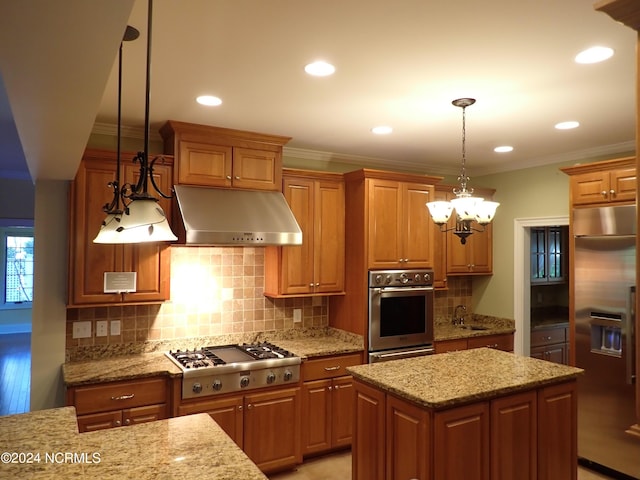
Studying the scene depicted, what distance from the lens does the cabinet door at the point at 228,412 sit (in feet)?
10.8

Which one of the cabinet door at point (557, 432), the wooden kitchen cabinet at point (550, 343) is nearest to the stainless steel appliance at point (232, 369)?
the cabinet door at point (557, 432)

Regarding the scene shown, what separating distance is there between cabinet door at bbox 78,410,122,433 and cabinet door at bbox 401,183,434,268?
270 cm

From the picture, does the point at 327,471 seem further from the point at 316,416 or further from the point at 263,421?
the point at 263,421

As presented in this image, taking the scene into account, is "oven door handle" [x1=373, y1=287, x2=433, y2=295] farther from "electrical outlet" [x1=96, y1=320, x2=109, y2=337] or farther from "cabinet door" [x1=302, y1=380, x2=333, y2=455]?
"electrical outlet" [x1=96, y1=320, x2=109, y2=337]

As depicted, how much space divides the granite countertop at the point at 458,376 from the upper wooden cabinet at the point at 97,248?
68.2 inches

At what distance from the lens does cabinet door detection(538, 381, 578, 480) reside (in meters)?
2.76

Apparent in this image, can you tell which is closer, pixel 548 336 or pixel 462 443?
pixel 462 443

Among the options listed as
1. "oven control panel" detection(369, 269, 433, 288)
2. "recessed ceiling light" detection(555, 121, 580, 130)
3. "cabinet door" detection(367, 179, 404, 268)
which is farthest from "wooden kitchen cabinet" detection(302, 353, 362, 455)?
"recessed ceiling light" detection(555, 121, 580, 130)

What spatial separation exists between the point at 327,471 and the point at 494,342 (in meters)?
2.31

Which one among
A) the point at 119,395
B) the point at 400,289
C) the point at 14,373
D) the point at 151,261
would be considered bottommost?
the point at 14,373

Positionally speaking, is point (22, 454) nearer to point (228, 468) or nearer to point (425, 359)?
point (228, 468)

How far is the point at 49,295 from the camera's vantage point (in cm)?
334

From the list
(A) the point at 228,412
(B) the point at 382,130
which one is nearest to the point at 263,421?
(A) the point at 228,412

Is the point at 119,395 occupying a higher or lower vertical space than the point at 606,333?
lower
